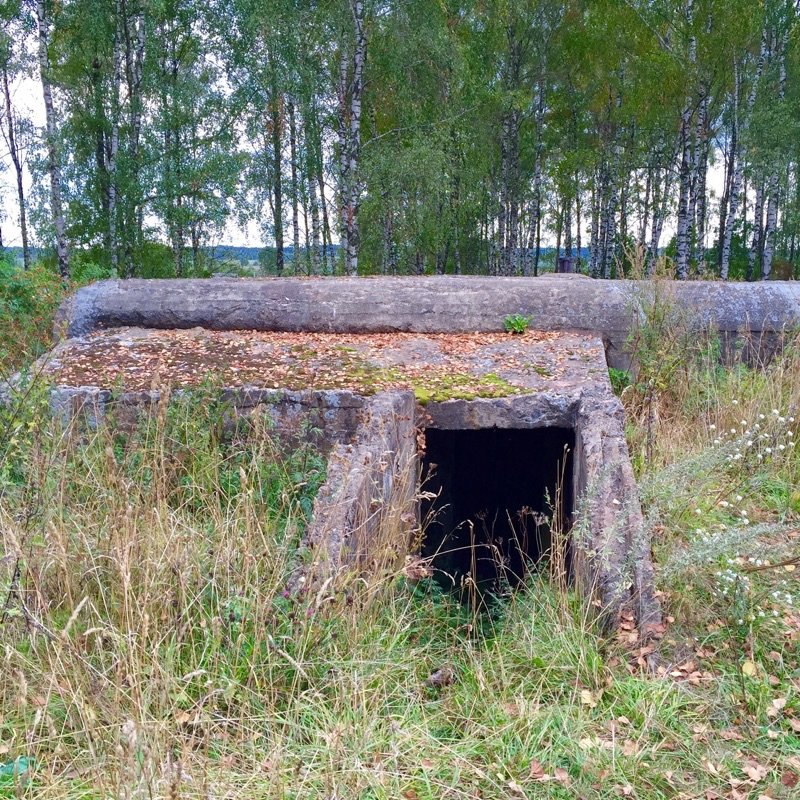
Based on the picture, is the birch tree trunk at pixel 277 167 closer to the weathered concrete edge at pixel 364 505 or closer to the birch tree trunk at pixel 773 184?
the birch tree trunk at pixel 773 184

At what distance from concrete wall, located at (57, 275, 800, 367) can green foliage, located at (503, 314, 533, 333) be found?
5 centimetres

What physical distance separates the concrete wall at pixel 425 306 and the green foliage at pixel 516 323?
0.17ft

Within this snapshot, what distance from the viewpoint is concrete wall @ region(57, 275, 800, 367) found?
632 cm

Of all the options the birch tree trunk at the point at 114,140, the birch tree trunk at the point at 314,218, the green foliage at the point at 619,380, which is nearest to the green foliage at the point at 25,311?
the green foliage at the point at 619,380

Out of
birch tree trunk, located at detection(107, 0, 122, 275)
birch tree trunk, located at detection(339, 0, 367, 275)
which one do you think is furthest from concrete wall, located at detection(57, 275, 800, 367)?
birch tree trunk, located at detection(107, 0, 122, 275)

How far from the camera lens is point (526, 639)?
296 centimetres

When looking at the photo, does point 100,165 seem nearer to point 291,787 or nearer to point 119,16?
point 119,16

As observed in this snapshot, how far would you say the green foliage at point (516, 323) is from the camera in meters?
6.28

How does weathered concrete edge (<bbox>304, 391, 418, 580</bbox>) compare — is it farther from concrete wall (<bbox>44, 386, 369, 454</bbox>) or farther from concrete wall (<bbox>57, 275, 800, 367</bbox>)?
concrete wall (<bbox>57, 275, 800, 367</bbox>)

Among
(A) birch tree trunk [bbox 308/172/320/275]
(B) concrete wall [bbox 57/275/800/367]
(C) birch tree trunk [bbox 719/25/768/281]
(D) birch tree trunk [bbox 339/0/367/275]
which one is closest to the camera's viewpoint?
(B) concrete wall [bbox 57/275/800/367]

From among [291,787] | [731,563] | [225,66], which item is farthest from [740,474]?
[225,66]

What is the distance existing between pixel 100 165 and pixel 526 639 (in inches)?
671

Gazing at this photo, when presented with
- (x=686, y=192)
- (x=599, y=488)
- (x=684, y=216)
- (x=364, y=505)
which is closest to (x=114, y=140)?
(x=684, y=216)

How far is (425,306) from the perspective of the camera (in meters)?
6.40
